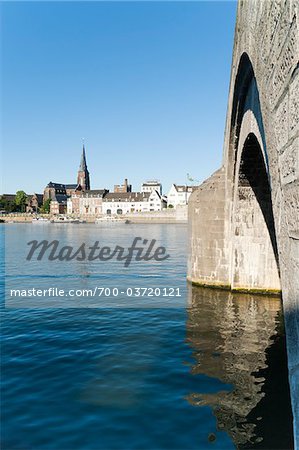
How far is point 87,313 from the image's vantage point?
14758 millimetres

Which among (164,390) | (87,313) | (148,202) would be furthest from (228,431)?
(148,202)

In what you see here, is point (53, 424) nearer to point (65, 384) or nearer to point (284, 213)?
point (65, 384)

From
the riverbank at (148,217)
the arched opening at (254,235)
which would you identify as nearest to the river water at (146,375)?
the arched opening at (254,235)

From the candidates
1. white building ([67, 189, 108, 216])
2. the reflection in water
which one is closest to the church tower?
white building ([67, 189, 108, 216])

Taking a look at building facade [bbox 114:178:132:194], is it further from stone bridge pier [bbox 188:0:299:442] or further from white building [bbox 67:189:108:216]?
stone bridge pier [bbox 188:0:299:442]

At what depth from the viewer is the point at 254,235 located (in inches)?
643

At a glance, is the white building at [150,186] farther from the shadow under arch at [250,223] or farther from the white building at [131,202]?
the shadow under arch at [250,223]

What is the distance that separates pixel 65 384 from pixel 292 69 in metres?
7.91

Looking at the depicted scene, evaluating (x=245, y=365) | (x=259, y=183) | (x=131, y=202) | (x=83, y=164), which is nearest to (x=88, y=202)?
(x=131, y=202)

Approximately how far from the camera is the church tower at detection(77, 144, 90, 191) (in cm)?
18600

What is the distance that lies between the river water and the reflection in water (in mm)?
28

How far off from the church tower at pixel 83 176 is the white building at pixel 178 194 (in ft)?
179

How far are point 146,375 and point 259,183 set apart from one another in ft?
33.9

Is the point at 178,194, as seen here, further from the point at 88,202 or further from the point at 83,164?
the point at 83,164
